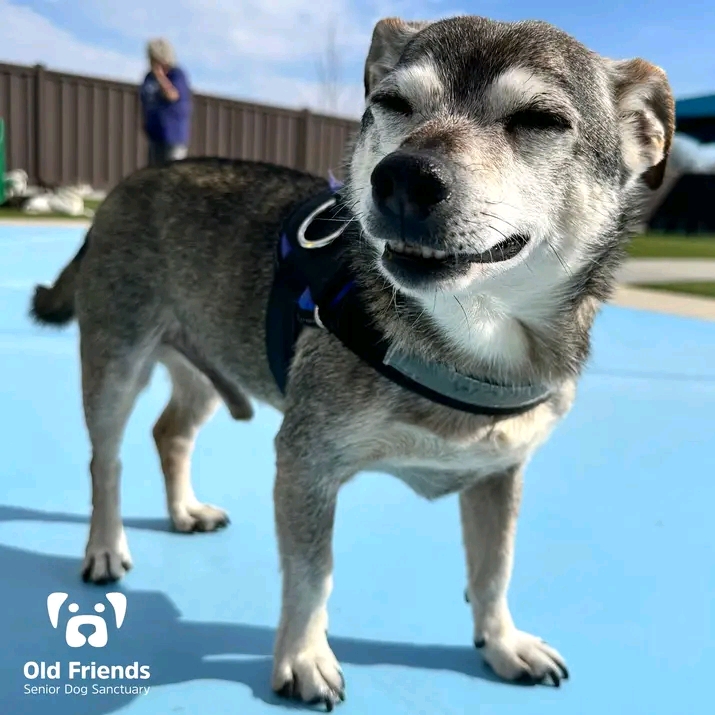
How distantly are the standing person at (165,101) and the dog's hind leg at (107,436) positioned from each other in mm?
6393

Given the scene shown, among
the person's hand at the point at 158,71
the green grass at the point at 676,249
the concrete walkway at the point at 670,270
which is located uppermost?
the person's hand at the point at 158,71

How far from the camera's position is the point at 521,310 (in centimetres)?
171

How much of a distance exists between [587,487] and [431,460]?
1460mm

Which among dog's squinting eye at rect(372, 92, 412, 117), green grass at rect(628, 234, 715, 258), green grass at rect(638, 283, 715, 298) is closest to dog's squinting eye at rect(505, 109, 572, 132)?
dog's squinting eye at rect(372, 92, 412, 117)

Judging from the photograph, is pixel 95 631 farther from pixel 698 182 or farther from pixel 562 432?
pixel 698 182

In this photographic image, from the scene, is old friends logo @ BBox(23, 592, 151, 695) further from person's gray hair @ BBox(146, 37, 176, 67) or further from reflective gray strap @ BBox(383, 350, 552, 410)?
person's gray hair @ BBox(146, 37, 176, 67)

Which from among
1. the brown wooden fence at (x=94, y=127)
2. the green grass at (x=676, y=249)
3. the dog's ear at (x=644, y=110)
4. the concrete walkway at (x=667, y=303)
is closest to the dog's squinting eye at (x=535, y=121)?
the dog's ear at (x=644, y=110)

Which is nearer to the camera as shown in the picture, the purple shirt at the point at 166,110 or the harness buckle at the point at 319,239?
the harness buckle at the point at 319,239

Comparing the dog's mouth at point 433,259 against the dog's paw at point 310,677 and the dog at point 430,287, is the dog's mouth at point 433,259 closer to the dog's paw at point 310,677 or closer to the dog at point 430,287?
the dog at point 430,287

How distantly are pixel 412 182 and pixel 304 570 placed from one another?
0.93 metres

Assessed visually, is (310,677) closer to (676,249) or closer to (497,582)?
(497,582)

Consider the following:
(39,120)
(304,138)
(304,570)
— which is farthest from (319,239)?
→ (304,138)

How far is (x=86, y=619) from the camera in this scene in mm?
2025

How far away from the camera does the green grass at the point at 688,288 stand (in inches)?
322
